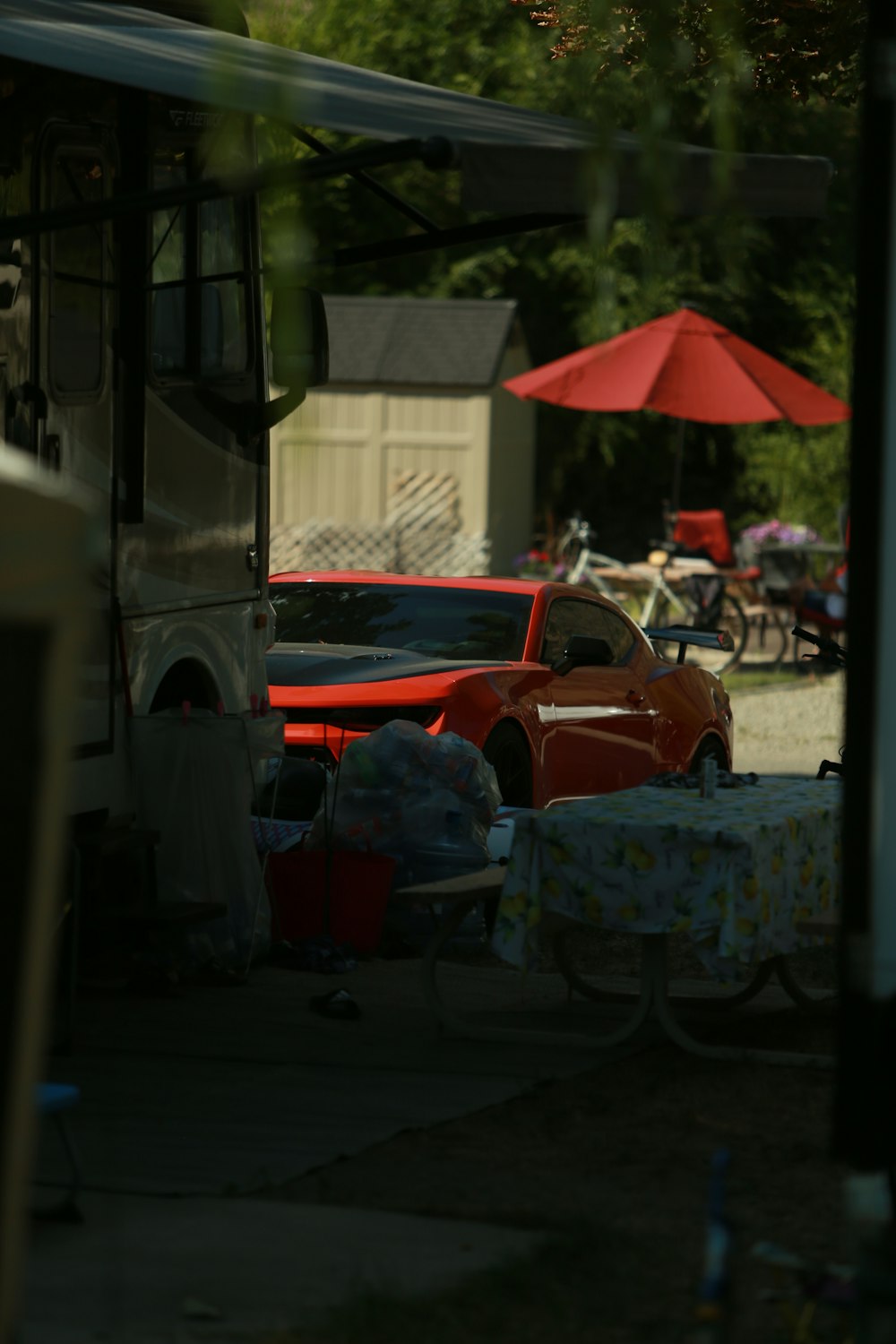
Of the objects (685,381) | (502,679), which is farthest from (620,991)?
(685,381)

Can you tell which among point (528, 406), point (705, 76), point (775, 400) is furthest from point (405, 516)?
point (705, 76)

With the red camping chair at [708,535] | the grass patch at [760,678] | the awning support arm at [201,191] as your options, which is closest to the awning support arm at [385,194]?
the awning support arm at [201,191]

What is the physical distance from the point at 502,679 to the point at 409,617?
1.12 m

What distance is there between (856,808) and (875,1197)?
69cm

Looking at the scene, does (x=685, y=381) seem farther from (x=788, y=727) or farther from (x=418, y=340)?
(x=418, y=340)

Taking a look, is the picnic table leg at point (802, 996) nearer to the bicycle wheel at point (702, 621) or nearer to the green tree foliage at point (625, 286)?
the bicycle wheel at point (702, 621)

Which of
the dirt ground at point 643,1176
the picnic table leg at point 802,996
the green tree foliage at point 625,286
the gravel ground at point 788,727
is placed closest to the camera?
the dirt ground at point 643,1176

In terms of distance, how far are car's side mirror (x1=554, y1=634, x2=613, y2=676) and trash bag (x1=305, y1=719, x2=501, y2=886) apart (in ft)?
5.37

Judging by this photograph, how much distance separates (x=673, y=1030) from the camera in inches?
259

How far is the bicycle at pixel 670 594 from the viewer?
69.2 ft

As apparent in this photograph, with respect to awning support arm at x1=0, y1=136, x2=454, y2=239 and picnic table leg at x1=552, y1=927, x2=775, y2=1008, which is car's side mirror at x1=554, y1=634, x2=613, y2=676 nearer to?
picnic table leg at x1=552, y1=927, x2=775, y2=1008

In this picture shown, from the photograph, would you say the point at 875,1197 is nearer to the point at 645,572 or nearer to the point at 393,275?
the point at 645,572

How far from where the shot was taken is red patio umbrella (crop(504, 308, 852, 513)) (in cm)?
1920

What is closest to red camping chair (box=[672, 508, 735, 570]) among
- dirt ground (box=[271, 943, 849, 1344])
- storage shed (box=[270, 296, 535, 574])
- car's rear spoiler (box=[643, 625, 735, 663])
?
storage shed (box=[270, 296, 535, 574])
